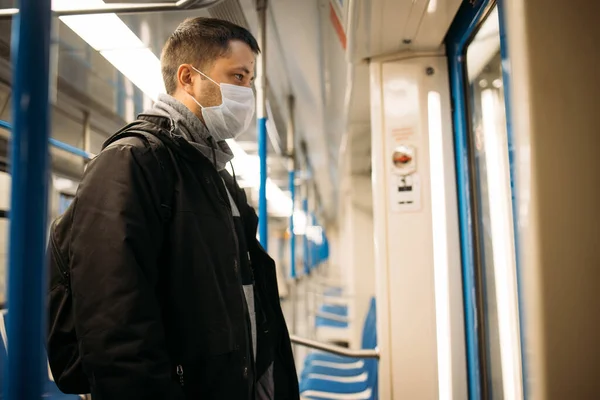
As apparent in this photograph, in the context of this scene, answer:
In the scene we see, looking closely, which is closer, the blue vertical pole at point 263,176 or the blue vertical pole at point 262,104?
the blue vertical pole at point 262,104

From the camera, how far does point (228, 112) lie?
1.24 m

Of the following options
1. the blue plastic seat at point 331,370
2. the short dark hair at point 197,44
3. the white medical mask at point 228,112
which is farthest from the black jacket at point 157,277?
the blue plastic seat at point 331,370

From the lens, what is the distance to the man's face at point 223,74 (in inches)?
48.7

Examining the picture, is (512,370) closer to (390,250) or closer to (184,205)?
(390,250)

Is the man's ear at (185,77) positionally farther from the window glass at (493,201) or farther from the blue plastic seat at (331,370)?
the blue plastic seat at (331,370)

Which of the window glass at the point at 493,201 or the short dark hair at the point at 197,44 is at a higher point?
the short dark hair at the point at 197,44

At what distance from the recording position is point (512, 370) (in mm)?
1435

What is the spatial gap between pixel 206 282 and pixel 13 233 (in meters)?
0.49

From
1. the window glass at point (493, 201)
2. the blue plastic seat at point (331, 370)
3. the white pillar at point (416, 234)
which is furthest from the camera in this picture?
the blue plastic seat at point (331, 370)

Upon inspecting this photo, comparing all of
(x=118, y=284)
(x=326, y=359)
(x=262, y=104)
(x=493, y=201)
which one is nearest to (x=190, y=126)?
(x=118, y=284)

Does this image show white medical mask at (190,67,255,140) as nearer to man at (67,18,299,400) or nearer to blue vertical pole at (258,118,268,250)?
man at (67,18,299,400)

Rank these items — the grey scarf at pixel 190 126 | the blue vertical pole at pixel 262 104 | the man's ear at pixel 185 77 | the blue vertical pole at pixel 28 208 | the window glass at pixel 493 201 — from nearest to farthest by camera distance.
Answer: the blue vertical pole at pixel 28 208 < the grey scarf at pixel 190 126 < the man's ear at pixel 185 77 < the window glass at pixel 493 201 < the blue vertical pole at pixel 262 104

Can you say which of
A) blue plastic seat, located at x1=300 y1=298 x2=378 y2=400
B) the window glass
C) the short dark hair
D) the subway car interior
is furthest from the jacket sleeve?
blue plastic seat, located at x1=300 y1=298 x2=378 y2=400

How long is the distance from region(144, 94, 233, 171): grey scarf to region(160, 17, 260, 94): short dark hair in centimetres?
13
